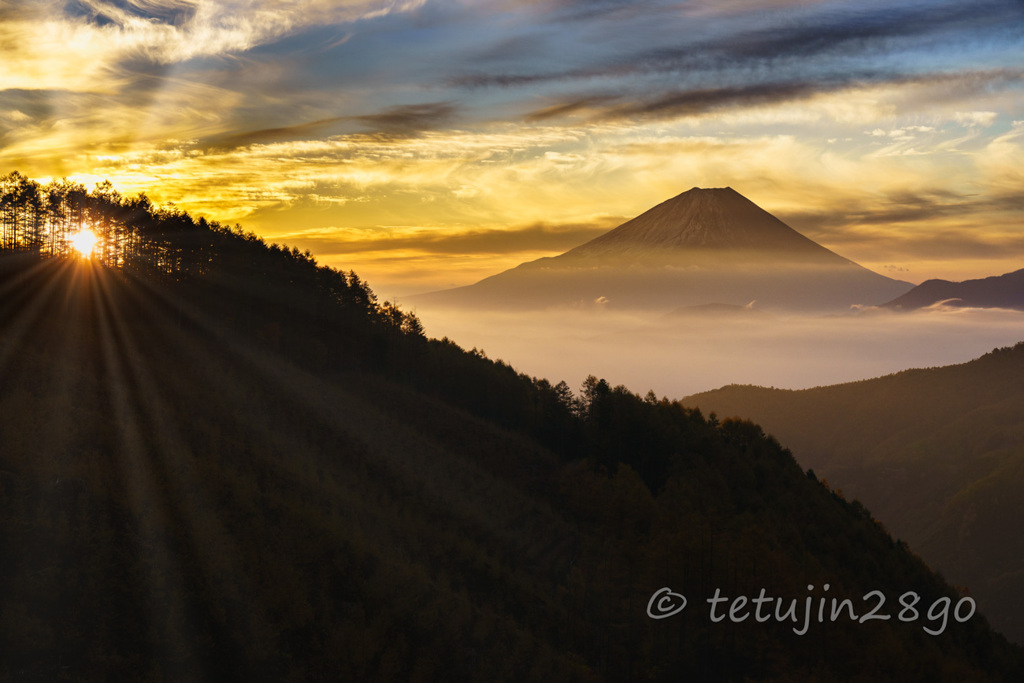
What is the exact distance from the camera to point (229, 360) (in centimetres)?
6712

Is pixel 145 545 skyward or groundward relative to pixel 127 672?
skyward

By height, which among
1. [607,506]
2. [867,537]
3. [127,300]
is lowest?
[867,537]

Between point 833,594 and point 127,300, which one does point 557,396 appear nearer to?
point 833,594

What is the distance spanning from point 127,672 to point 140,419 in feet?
66.0

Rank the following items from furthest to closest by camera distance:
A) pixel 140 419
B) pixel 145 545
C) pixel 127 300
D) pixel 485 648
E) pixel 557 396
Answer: pixel 557 396 < pixel 127 300 < pixel 140 419 < pixel 485 648 < pixel 145 545

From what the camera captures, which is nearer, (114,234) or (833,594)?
(833,594)

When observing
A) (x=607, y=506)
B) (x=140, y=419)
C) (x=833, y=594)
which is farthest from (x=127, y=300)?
(x=833, y=594)

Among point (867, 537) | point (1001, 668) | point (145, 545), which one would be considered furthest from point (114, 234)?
point (1001, 668)

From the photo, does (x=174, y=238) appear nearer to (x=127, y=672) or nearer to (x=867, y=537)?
(x=127, y=672)

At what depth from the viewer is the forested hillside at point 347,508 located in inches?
1216

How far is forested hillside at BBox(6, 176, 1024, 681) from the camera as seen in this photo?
1216 inches

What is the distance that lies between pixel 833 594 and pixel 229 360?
62.8 metres

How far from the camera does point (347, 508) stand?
1718 inches

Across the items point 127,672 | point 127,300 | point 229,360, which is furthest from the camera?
point 127,300
